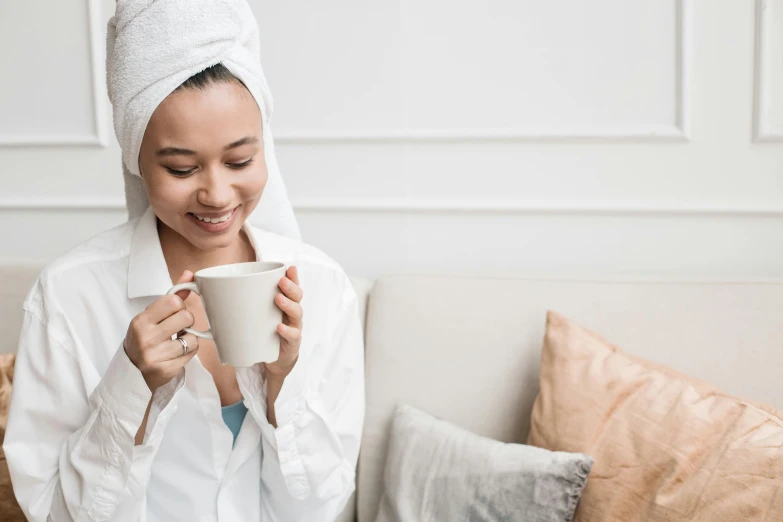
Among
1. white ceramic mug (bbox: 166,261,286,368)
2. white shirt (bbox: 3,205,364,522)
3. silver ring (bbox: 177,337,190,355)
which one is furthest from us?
white shirt (bbox: 3,205,364,522)

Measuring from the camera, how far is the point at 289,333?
99cm

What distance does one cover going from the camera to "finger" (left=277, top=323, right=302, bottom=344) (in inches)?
38.4

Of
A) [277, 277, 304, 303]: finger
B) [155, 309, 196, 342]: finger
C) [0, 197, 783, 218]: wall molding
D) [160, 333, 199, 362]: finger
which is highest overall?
[0, 197, 783, 218]: wall molding

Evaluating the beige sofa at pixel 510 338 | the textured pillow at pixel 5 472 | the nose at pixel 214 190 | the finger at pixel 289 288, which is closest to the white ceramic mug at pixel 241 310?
the finger at pixel 289 288

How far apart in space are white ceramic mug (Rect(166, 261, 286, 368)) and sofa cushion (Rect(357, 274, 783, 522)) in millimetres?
707

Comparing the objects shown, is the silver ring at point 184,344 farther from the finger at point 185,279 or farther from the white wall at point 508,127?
the white wall at point 508,127

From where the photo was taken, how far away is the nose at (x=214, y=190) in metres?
1.08

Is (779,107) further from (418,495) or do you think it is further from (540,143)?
(418,495)

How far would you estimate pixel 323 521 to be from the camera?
52.0 inches

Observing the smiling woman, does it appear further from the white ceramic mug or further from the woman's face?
the white ceramic mug

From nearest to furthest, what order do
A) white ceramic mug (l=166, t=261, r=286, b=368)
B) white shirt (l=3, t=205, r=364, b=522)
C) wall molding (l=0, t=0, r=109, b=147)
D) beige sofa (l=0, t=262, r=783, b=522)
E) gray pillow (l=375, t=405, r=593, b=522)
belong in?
white ceramic mug (l=166, t=261, r=286, b=368) < white shirt (l=3, t=205, r=364, b=522) < gray pillow (l=375, t=405, r=593, b=522) < beige sofa (l=0, t=262, r=783, b=522) < wall molding (l=0, t=0, r=109, b=147)

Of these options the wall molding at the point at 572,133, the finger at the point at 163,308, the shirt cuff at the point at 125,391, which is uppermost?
the wall molding at the point at 572,133

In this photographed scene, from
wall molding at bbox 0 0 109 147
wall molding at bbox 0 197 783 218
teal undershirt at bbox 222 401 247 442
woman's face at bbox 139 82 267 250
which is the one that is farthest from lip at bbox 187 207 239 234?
wall molding at bbox 0 0 109 147

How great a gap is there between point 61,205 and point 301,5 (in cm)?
85
